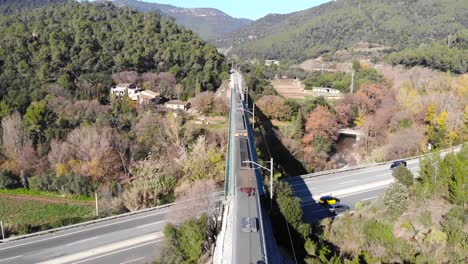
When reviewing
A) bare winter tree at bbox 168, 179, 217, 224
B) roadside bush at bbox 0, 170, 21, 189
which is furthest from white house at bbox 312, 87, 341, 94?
roadside bush at bbox 0, 170, 21, 189

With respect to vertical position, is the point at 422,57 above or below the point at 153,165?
above

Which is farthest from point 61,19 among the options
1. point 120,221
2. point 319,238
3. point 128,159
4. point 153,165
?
point 319,238

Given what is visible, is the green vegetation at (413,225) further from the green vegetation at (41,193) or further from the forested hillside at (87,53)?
the forested hillside at (87,53)

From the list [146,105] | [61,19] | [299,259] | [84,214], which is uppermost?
[61,19]

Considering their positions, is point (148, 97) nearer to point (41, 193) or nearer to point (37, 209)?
point (41, 193)

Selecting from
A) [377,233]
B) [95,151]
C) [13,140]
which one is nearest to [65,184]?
[95,151]

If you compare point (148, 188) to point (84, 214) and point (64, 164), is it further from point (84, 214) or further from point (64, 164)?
point (64, 164)

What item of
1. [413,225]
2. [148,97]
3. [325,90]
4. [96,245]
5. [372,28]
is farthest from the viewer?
[372,28]
